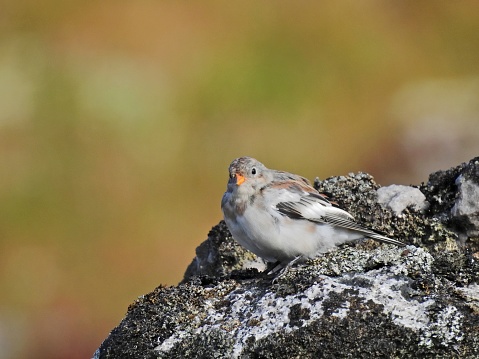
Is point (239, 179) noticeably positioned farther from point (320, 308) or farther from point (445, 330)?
point (445, 330)

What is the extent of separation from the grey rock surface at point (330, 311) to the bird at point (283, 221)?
28cm

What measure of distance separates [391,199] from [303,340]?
7.86 feet

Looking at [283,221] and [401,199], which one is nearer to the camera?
[283,221]

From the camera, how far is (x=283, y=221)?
6.84 m

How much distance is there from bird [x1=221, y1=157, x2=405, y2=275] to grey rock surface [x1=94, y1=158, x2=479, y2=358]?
10.8 inches

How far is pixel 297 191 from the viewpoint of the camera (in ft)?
23.3

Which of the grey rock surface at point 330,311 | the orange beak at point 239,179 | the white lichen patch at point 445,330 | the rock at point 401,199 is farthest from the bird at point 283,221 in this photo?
the white lichen patch at point 445,330

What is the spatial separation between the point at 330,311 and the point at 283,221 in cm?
167

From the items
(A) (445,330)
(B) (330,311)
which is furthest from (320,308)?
(A) (445,330)

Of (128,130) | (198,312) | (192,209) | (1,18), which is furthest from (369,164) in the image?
(198,312)

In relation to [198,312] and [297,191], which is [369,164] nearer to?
[297,191]

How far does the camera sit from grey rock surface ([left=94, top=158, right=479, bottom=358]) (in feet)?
16.5

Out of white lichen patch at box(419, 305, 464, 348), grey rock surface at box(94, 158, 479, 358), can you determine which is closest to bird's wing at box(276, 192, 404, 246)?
grey rock surface at box(94, 158, 479, 358)

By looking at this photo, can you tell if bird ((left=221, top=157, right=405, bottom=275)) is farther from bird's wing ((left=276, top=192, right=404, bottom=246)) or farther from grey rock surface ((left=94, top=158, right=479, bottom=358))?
grey rock surface ((left=94, top=158, right=479, bottom=358))
